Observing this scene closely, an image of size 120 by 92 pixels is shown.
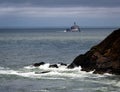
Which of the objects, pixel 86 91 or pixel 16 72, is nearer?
pixel 86 91

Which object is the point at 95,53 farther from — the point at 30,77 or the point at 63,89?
the point at 63,89

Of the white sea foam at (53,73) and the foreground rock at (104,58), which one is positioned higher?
the foreground rock at (104,58)

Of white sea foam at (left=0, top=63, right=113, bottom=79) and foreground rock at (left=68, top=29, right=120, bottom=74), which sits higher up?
foreground rock at (left=68, top=29, right=120, bottom=74)

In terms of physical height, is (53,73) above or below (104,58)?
below

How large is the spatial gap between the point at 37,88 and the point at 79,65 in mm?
18076

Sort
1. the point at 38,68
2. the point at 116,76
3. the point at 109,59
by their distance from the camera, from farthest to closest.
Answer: the point at 38,68 → the point at 109,59 → the point at 116,76

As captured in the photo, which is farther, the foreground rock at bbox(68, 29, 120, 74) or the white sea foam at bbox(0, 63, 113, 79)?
the foreground rock at bbox(68, 29, 120, 74)

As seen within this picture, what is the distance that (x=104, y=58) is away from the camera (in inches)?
2665

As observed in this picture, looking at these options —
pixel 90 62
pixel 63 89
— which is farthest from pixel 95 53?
pixel 63 89

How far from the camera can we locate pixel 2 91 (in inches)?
2048

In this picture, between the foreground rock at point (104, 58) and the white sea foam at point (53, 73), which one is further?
the foreground rock at point (104, 58)

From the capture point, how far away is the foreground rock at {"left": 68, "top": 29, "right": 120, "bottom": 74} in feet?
215

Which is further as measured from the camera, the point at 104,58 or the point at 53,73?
the point at 104,58

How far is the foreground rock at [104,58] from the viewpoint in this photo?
6550cm
